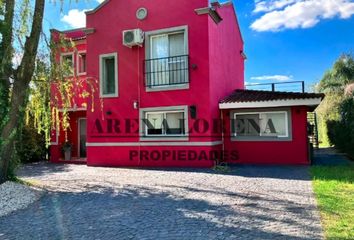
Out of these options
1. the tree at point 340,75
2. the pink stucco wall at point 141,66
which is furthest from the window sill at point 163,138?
the tree at point 340,75

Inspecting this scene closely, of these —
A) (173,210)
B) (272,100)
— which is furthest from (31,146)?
(173,210)

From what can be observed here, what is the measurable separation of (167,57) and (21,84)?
24.1 feet

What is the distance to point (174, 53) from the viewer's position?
52.5 feet

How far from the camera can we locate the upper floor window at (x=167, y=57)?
15680 millimetres

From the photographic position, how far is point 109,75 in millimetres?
17641

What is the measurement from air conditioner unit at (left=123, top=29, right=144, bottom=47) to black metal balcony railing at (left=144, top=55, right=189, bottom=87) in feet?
3.41

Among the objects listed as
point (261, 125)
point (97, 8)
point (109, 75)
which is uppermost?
point (97, 8)

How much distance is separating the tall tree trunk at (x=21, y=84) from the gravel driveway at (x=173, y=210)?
63.6 inches

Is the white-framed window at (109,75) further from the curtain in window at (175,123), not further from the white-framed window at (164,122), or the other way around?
the curtain in window at (175,123)

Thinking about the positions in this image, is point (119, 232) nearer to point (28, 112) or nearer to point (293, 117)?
point (28, 112)

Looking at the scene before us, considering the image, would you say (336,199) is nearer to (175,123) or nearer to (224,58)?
A: (175,123)

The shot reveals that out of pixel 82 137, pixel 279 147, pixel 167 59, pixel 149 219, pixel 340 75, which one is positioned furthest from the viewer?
pixel 340 75

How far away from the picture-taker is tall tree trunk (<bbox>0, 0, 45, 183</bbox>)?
10.4 meters

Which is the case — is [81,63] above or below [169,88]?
above
